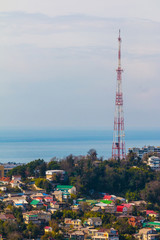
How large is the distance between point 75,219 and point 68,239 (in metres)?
2.86

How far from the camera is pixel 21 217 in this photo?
32406 millimetres

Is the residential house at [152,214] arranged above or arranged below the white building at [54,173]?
below

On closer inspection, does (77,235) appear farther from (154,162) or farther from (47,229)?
(154,162)

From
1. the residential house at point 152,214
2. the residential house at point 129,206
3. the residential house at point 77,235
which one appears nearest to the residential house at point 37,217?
A: the residential house at point 77,235

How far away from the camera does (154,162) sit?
145 feet

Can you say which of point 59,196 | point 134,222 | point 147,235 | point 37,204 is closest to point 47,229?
point 37,204

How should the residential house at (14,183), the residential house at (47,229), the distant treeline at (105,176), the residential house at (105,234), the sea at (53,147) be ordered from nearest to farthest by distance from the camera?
the residential house at (105,234) < the residential house at (47,229) < the distant treeline at (105,176) < the residential house at (14,183) < the sea at (53,147)

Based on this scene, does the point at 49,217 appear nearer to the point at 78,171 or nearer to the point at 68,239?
the point at 68,239

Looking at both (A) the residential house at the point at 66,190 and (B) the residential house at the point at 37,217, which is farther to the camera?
(A) the residential house at the point at 66,190

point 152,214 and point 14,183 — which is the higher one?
point 14,183

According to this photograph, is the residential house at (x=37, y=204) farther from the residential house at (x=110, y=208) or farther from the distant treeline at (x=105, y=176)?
the residential house at (x=110, y=208)

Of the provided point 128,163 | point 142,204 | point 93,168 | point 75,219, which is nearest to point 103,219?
point 75,219

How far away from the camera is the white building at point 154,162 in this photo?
43969mm

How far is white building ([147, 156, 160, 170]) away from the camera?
4397 cm
